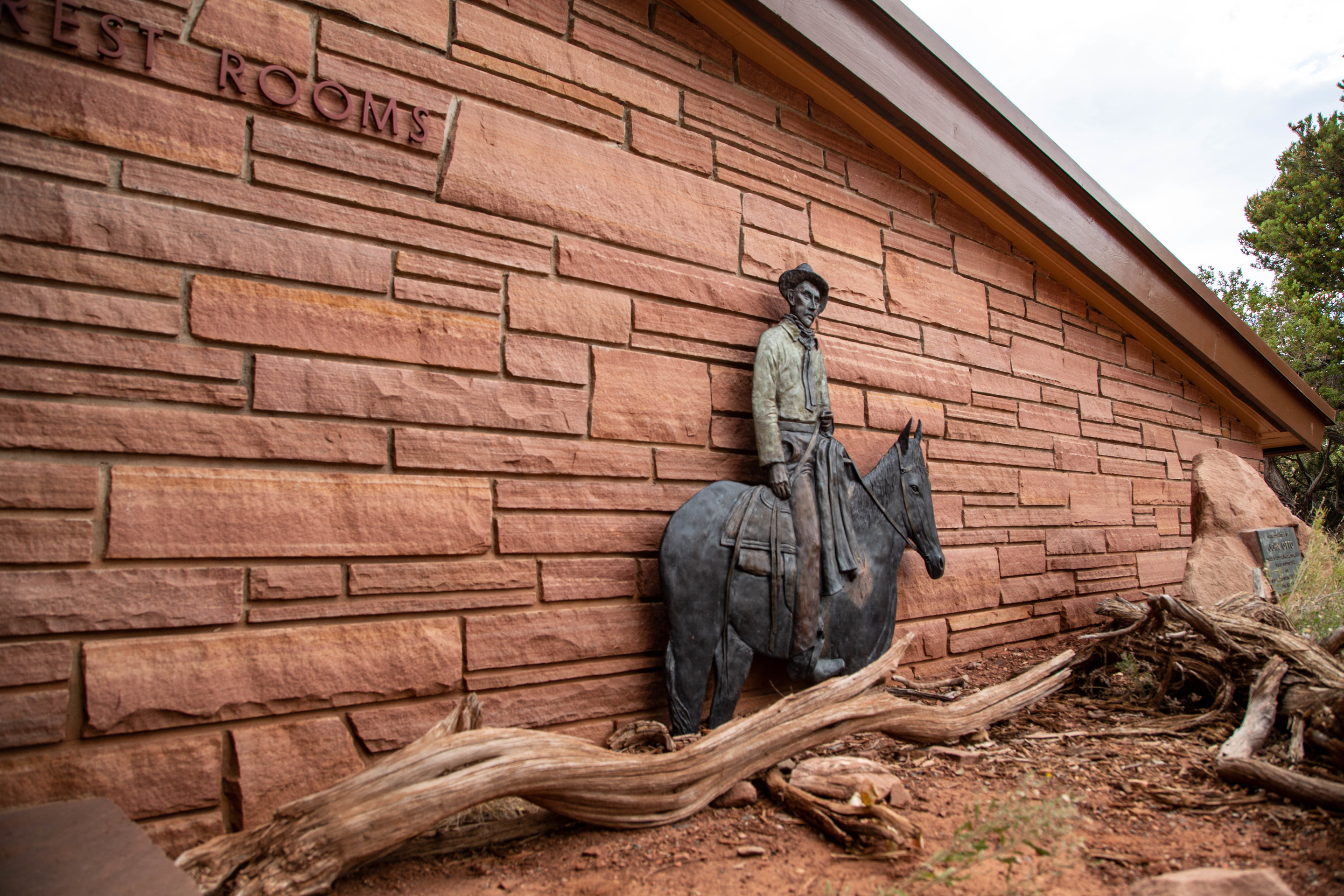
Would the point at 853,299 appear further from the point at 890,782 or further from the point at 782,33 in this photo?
the point at 890,782

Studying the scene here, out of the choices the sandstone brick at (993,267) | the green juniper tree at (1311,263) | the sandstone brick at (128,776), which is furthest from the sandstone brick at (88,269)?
the green juniper tree at (1311,263)

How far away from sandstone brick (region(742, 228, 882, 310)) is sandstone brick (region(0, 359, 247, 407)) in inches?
100

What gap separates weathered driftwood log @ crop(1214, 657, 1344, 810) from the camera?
7.94 ft

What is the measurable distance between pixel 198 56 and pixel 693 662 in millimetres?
2974

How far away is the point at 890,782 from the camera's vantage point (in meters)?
2.53

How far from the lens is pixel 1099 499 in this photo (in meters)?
5.97

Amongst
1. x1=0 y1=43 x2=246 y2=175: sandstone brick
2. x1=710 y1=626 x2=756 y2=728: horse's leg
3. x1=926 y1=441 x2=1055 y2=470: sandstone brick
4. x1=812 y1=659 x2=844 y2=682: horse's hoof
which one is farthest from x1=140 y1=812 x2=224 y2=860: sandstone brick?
x1=926 y1=441 x2=1055 y2=470: sandstone brick

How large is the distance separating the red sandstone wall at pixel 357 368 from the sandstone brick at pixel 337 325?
0.01 m

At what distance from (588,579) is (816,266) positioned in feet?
7.74

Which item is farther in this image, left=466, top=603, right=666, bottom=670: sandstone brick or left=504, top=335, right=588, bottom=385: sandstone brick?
left=504, top=335, right=588, bottom=385: sandstone brick

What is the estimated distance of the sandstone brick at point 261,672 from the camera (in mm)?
2178

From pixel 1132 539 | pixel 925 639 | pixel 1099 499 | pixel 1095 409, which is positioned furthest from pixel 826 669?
pixel 1132 539

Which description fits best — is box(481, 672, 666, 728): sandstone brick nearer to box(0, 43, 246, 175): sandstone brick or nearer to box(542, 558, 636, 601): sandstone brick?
box(542, 558, 636, 601): sandstone brick

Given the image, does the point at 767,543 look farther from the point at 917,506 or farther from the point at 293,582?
the point at 293,582
